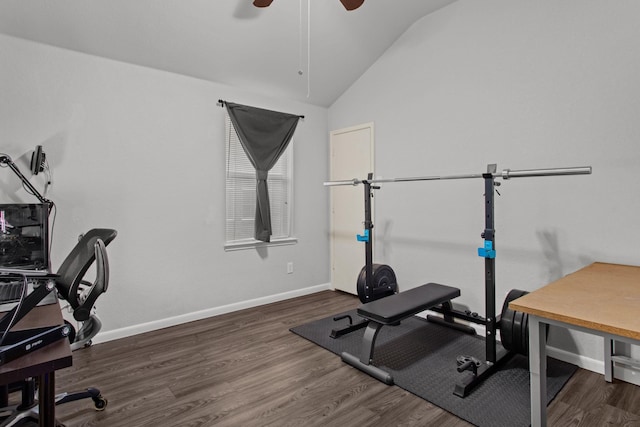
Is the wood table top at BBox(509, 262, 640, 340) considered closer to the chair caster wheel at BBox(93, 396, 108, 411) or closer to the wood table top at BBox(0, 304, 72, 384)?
the wood table top at BBox(0, 304, 72, 384)

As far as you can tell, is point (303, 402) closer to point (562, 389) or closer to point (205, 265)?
point (562, 389)

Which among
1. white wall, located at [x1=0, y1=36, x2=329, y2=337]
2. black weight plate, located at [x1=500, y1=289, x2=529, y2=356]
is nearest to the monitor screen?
white wall, located at [x1=0, y1=36, x2=329, y2=337]

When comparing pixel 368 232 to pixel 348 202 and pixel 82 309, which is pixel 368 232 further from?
pixel 82 309

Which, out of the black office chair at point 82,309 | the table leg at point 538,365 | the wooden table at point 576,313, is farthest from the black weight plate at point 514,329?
the black office chair at point 82,309

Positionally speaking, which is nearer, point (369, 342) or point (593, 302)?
point (593, 302)

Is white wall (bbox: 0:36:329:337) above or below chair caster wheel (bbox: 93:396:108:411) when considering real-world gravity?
above

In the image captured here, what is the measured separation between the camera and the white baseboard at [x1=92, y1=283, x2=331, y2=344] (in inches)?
117

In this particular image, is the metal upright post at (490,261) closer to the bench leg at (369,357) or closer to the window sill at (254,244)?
the bench leg at (369,357)

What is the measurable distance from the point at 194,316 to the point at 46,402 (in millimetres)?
2403

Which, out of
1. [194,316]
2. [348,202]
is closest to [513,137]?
[348,202]

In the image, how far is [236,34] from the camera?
3.09 m

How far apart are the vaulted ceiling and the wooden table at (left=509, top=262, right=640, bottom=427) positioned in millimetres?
2819

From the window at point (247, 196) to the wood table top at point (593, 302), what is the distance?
290 centimetres

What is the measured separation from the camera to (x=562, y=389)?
2.19 metres
